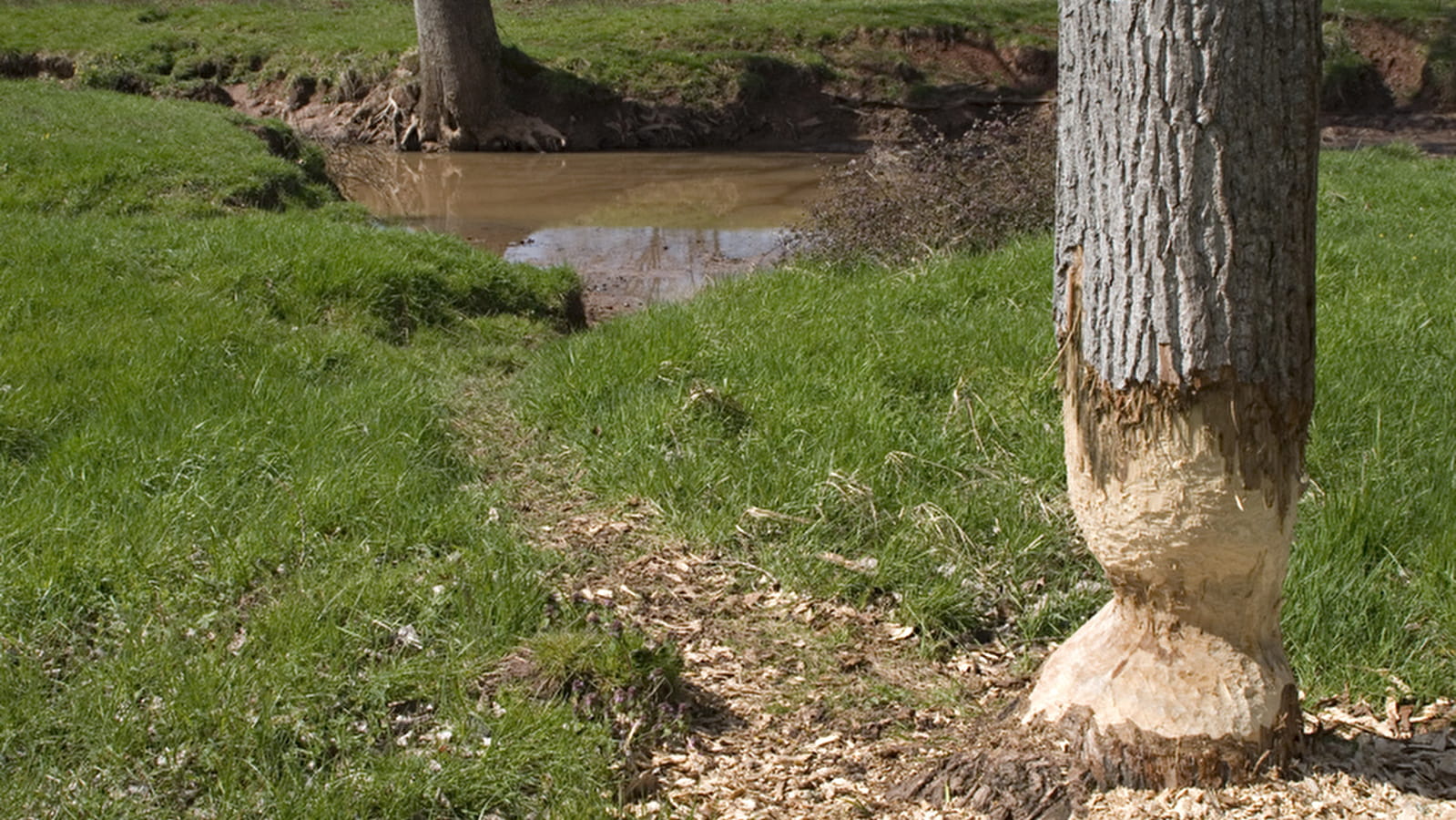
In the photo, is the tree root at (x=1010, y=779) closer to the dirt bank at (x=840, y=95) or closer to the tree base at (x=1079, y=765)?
the tree base at (x=1079, y=765)

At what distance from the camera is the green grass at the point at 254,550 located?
339cm

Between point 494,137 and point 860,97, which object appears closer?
point 494,137

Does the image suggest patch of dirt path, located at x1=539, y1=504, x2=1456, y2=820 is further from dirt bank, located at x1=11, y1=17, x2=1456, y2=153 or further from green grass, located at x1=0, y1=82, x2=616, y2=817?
dirt bank, located at x1=11, y1=17, x2=1456, y2=153

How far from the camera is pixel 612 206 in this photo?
15.7m

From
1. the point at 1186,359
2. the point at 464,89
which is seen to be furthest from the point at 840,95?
the point at 1186,359

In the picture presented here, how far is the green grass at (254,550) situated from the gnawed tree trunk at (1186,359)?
1439 millimetres

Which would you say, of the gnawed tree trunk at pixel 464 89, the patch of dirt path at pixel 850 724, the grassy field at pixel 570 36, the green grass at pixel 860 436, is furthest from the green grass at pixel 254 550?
the grassy field at pixel 570 36

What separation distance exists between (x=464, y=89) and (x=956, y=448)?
50.5ft

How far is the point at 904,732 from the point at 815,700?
0.99 feet

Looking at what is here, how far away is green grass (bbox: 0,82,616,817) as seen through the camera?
339 cm

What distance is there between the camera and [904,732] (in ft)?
12.7

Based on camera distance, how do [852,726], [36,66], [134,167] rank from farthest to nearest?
[36,66]
[134,167]
[852,726]

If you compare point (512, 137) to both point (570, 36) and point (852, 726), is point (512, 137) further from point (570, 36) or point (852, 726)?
point (852, 726)

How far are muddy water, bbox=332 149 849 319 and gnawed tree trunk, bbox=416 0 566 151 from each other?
18.2 inches
